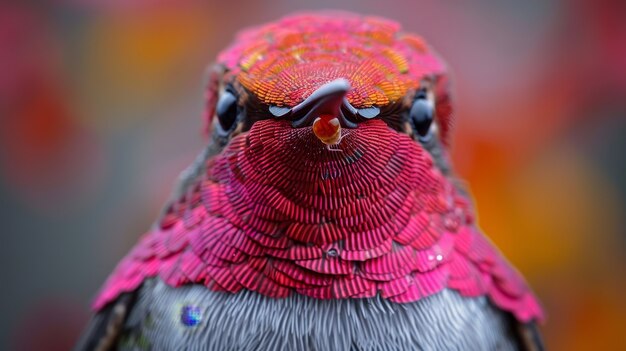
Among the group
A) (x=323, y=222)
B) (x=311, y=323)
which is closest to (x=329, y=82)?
(x=323, y=222)

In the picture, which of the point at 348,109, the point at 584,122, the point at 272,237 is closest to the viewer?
the point at 348,109

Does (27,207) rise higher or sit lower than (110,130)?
lower

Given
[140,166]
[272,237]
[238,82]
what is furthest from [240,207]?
[140,166]

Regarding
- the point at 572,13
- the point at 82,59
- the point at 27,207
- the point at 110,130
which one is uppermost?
the point at 572,13

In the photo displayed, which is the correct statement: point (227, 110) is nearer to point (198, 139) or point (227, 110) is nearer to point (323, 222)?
point (323, 222)

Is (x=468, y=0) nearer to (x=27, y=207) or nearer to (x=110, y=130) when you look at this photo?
(x=110, y=130)

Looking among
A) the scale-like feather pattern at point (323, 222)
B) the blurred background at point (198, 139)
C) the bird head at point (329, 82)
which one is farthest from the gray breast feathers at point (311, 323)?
the blurred background at point (198, 139)

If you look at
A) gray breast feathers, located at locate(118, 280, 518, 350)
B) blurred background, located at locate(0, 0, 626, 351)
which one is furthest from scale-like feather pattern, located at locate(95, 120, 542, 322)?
blurred background, located at locate(0, 0, 626, 351)
